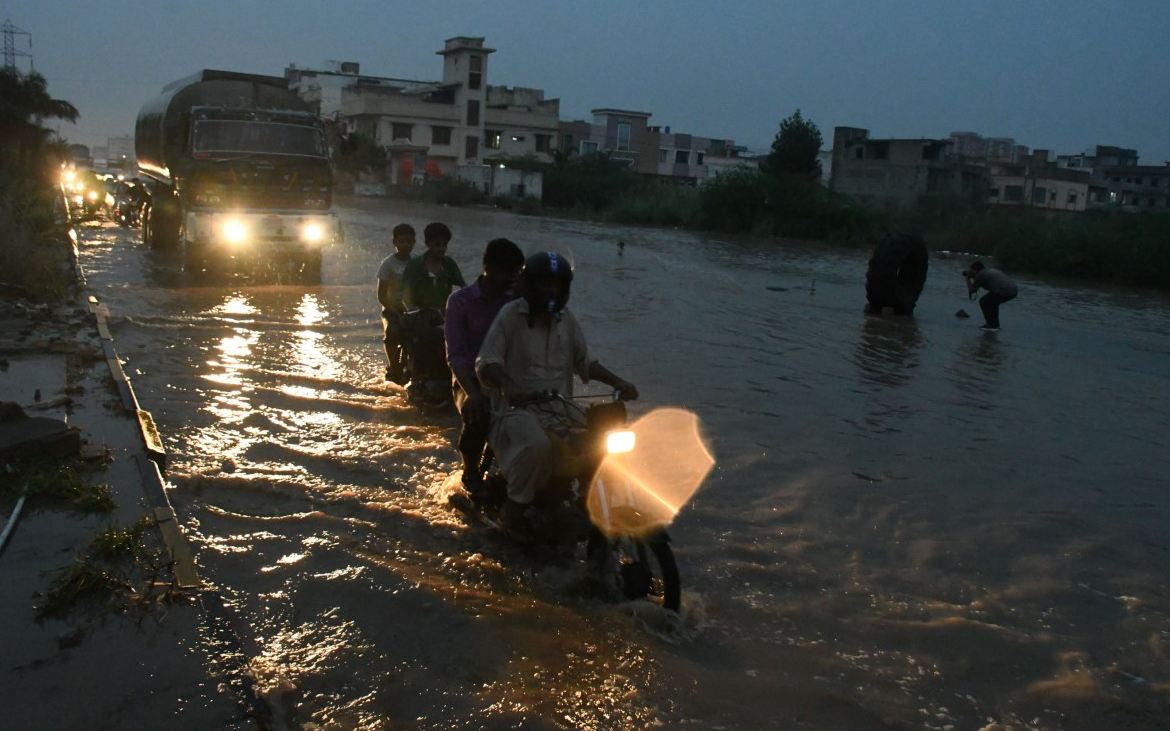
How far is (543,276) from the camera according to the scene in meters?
5.08

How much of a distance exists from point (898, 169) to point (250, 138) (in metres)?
50.8

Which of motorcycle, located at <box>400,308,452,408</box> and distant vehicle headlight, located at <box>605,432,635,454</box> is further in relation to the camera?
motorcycle, located at <box>400,308,452,408</box>

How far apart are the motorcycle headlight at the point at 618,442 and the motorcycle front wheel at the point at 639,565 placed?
417 millimetres

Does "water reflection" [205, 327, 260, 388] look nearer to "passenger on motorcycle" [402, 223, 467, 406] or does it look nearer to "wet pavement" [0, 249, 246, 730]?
"passenger on motorcycle" [402, 223, 467, 406]

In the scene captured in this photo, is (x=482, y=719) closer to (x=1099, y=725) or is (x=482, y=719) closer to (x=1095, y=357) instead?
(x=1099, y=725)

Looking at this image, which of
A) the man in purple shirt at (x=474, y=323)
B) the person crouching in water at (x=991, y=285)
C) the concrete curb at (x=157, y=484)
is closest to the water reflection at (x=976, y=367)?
the person crouching in water at (x=991, y=285)

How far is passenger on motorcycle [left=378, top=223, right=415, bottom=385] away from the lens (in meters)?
9.24

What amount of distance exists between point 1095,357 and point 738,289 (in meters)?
8.42

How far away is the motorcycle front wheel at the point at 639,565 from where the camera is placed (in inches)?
184

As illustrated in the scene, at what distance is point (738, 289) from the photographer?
76.1 feet

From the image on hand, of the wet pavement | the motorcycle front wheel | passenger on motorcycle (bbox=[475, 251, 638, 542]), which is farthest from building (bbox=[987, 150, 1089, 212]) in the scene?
the wet pavement

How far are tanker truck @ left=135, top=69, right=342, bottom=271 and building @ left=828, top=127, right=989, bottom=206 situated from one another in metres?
43.1

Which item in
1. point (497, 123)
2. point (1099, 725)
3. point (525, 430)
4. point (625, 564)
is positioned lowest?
point (1099, 725)

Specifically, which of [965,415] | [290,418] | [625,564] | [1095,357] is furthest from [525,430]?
[1095,357]
